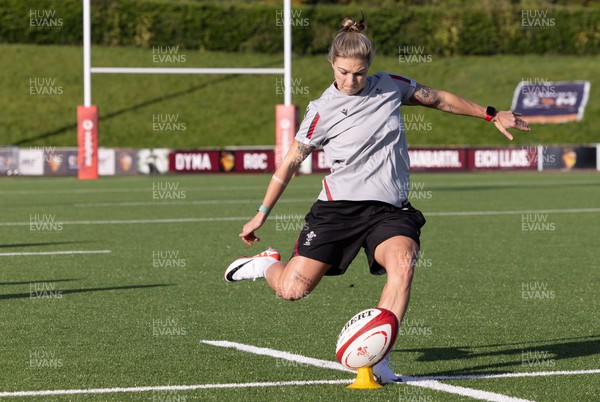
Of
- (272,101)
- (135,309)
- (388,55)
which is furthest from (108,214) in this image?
(388,55)

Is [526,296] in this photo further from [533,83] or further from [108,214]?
[533,83]

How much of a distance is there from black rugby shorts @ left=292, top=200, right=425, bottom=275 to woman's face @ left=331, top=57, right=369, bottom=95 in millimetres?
668

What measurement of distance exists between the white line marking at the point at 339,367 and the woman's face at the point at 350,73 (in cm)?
165

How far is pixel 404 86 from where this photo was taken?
23.6 ft

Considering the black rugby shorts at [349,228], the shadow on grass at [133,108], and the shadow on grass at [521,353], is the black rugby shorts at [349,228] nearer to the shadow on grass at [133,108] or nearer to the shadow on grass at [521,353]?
the shadow on grass at [521,353]

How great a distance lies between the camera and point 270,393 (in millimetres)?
6422

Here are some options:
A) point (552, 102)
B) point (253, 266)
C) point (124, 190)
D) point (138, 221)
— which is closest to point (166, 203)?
point (138, 221)

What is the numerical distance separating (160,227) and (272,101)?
102 feet

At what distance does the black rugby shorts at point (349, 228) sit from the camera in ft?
22.6

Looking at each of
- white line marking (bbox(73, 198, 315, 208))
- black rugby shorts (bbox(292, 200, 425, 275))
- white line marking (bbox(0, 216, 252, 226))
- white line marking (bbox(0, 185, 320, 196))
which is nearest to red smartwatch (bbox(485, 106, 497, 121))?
black rugby shorts (bbox(292, 200, 425, 275))

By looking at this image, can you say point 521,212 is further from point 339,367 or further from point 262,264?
point 339,367

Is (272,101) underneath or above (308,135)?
underneath

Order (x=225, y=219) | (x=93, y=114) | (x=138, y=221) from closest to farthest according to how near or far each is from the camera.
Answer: (x=138, y=221)
(x=225, y=219)
(x=93, y=114)

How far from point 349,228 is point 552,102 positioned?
41308 millimetres
